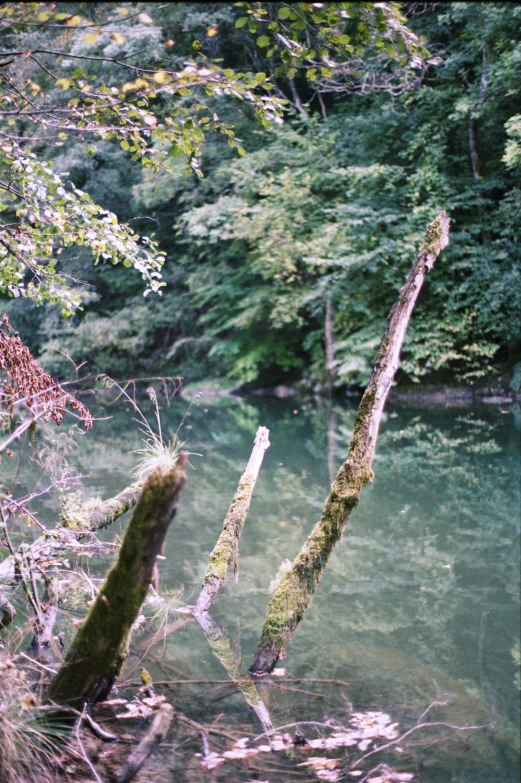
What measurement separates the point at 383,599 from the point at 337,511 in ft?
4.41

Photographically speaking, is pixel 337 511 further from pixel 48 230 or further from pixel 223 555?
pixel 48 230

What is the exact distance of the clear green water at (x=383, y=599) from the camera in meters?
3.38

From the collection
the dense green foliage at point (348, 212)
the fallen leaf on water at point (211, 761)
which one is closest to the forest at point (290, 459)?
the fallen leaf on water at point (211, 761)

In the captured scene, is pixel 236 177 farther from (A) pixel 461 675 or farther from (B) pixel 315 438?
(A) pixel 461 675

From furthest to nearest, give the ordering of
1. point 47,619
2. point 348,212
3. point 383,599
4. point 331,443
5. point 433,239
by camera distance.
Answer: point 348,212, point 331,443, point 383,599, point 433,239, point 47,619

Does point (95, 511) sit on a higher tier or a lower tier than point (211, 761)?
lower

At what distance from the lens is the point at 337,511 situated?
424 centimetres

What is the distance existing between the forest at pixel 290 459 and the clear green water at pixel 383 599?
1.0 inches

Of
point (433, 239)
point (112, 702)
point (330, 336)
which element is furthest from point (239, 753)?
point (330, 336)

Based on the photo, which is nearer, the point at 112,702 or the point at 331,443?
the point at 112,702

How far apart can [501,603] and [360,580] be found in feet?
3.71

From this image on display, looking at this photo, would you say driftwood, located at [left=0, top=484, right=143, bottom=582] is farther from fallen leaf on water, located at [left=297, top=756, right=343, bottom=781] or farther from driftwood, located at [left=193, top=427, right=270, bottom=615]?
fallen leaf on water, located at [left=297, top=756, right=343, bottom=781]

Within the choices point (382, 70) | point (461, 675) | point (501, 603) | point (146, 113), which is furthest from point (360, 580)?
point (382, 70)

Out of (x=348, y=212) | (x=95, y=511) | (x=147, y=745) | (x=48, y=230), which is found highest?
(x=48, y=230)
